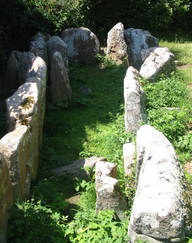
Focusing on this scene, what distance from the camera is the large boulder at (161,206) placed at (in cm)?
229

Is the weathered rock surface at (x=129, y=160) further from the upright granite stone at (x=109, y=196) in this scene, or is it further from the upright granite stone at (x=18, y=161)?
the upright granite stone at (x=18, y=161)

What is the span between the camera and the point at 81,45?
36.0 feet

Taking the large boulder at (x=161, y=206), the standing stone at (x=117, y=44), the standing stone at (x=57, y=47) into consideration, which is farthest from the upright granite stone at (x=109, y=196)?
the standing stone at (x=117, y=44)

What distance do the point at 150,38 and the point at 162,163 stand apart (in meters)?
8.07

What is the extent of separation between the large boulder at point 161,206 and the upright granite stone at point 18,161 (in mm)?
1836

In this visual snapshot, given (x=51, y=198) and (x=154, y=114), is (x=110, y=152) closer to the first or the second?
(x=154, y=114)

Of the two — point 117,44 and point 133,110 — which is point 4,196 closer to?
point 133,110

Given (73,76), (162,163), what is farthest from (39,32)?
(162,163)

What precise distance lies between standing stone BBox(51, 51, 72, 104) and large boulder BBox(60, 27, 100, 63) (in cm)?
360

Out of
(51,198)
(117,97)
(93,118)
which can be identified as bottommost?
(51,198)

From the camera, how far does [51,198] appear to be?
414 centimetres

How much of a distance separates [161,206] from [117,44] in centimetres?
932

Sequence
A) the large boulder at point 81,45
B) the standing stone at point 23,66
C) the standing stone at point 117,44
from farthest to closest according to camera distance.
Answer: the large boulder at point 81,45 → the standing stone at point 117,44 → the standing stone at point 23,66

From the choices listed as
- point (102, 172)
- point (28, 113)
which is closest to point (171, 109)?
point (102, 172)
